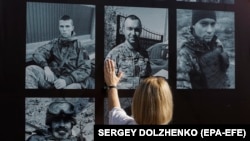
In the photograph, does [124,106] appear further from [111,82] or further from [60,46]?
[60,46]

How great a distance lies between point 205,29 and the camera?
93.8 inches

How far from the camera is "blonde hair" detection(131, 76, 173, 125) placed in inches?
78.8

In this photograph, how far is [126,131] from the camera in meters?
1.89

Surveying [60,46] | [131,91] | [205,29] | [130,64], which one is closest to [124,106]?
[131,91]

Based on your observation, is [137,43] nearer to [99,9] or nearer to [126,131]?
[99,9]

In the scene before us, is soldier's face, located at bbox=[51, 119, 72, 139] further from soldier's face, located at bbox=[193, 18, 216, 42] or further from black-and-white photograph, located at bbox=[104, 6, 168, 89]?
soldier's face, located at bbox=[193, 18, 216, 42]

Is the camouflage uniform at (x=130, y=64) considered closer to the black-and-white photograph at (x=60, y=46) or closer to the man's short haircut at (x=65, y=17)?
the black-and-white photograph at (x=60, y=46)

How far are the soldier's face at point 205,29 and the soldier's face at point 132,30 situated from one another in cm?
30

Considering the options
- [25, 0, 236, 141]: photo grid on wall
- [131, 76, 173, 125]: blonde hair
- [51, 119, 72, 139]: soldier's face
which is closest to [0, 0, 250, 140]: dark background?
[25, 0, 236, 141]: photo grid on wall

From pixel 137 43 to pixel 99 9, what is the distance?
9.9 inches

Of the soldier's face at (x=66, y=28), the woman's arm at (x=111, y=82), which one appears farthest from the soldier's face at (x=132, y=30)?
the soldier's face at (x=66, y=28)

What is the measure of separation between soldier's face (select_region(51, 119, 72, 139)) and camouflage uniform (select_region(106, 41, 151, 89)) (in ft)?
1.01

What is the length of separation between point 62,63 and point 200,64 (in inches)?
27.4
